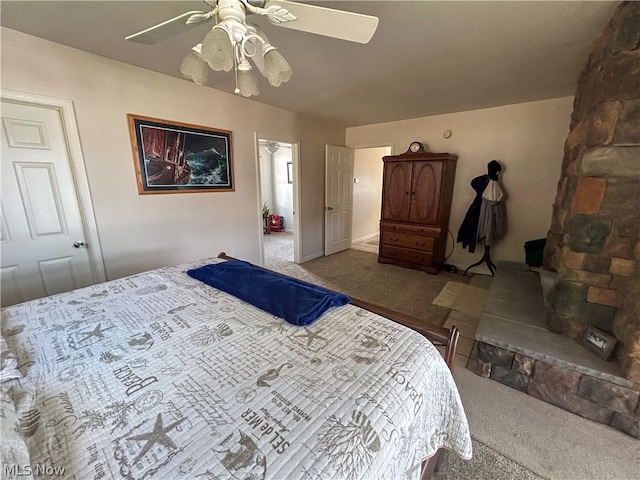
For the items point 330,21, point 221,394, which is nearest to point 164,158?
point 330,21

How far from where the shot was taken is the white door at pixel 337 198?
14.3ft

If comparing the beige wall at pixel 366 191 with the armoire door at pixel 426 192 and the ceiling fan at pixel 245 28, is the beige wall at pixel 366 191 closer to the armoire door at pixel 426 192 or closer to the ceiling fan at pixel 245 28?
the armoire door at pixel 426 192

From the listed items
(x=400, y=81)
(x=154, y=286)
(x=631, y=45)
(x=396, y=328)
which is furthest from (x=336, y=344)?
(x=400, y=81)

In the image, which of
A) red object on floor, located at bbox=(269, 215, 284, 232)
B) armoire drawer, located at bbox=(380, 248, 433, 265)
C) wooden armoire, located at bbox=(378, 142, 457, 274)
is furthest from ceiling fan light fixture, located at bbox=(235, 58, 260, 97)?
red object on floor, located at bbox=(269, 215, 284, 232)

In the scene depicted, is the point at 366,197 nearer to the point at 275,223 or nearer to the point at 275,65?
the point at 275,223

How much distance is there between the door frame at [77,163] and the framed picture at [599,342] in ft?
12.4

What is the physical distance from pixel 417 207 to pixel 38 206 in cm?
411

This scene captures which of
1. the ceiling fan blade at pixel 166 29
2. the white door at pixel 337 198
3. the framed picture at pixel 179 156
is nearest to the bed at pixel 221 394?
the ceiling fan blade at pixel 166 29

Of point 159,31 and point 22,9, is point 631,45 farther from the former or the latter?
point 22,9

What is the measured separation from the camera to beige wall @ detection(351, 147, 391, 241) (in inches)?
211

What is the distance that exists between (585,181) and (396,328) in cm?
156

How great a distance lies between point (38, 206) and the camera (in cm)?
193

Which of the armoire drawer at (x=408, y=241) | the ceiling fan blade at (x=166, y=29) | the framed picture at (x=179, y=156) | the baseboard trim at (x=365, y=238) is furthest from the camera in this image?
the baseboard trim at (x=365, y=238)

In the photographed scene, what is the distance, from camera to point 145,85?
2.32 meters
